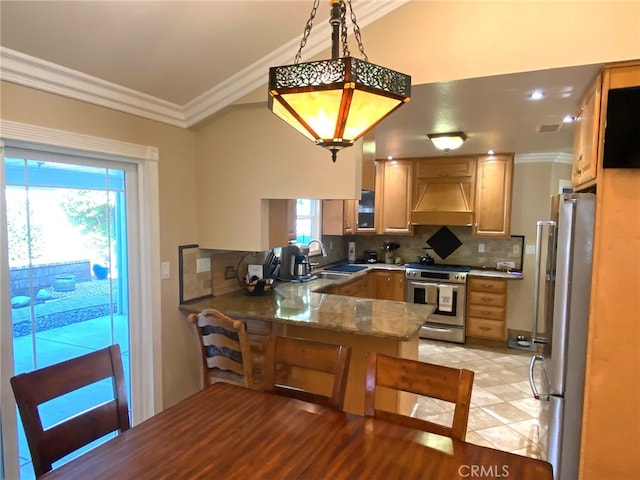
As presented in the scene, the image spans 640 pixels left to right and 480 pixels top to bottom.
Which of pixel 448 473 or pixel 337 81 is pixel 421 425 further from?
pixel 337 81

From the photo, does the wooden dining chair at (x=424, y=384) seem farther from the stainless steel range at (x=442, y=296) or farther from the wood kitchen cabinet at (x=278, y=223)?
the stainless steel range at (x=442, y=296)

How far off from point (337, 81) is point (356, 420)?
1.20m

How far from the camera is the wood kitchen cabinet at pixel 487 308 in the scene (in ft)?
15.8

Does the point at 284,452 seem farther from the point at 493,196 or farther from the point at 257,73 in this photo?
the point at 493,196

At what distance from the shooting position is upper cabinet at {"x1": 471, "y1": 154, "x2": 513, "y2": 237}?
15.9 feet

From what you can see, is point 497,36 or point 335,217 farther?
point 335,217

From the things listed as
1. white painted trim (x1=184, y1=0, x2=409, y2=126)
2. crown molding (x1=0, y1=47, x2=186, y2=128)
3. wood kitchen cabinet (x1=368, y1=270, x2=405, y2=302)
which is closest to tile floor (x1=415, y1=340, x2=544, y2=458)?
wood kitchen cabinet (x1=368, y1=270, x2=405, y2=302)

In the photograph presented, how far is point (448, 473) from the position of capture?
48.3 inches

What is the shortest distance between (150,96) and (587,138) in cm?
254

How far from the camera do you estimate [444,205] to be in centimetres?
520

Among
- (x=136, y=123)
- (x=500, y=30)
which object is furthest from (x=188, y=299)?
(x=500, y=30)

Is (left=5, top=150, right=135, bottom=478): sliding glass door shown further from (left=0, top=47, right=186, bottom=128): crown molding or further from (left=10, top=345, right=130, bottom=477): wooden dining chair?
(left=10, top=345, right=130, bottom=477): wooden dining chair

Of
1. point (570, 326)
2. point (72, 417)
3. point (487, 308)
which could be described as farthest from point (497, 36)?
point (487, 308)

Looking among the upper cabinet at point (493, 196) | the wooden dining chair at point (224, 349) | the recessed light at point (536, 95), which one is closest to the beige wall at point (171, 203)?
the wooden dining chair at point (224, 349)
